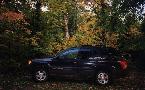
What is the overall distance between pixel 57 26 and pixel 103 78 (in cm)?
1022

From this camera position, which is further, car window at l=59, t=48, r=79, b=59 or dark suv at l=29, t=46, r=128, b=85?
car window at l=59, t=48, r=79, b=59

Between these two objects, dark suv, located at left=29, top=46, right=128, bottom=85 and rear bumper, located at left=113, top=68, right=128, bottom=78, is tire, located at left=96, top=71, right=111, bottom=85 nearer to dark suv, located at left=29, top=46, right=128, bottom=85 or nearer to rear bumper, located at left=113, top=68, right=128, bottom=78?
dark suv, located at left=29, top=46, right=128, bottom=85

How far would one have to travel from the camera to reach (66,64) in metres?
16.2

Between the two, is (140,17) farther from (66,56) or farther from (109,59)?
(66,56)

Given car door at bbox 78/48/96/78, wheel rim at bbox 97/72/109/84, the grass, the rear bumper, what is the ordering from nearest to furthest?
the grass
the rear bumper
wheel rim at bbox 97/72/109/84
car door at bbox 78/48/96/78

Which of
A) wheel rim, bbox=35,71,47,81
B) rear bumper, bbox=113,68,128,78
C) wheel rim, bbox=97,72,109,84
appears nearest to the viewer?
rear bumper, bbox=113,68,128,78

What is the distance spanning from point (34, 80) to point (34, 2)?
10.7 m

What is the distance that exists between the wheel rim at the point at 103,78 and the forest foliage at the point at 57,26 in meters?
2.98

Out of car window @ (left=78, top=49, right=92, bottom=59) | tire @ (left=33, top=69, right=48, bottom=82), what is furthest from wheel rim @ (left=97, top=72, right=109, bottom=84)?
tire @ (left=33, top=69, right=48, bottom=82)

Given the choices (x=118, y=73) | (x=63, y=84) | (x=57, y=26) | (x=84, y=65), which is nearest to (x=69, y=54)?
(x=84, y=65)

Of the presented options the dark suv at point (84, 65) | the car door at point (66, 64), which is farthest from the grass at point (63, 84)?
the car door at point (66, 64)

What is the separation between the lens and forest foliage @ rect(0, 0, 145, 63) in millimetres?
17750

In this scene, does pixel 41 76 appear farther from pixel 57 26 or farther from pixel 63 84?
pixel 57 26

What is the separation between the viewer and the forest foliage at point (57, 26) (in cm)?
1775
